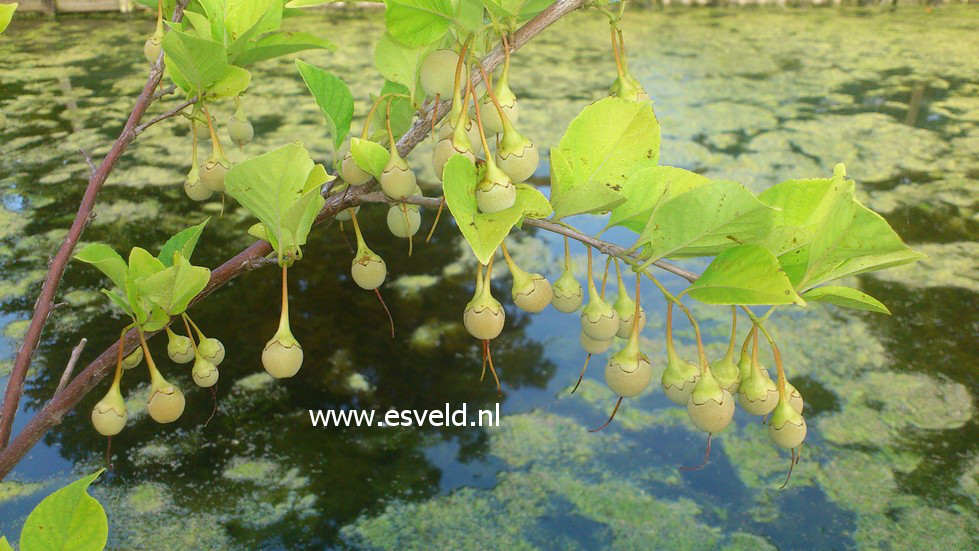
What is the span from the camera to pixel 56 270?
0.44 meters

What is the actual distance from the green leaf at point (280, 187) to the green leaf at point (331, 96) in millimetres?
56

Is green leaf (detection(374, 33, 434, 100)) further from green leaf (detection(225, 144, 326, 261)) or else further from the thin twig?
the thin twig

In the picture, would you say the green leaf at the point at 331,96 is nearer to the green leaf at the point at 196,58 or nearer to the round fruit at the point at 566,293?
the green leaf at the point at 196,58

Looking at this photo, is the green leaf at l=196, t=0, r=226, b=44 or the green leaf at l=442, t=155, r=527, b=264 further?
the green leaf at l=196, t=0, r=226, b=44

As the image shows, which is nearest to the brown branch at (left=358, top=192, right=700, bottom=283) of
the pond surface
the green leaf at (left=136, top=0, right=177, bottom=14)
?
the green leaf at (left=136, top=0, right=177, bottom=14)

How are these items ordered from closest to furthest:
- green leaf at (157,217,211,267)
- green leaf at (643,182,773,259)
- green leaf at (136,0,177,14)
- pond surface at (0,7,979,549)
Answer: green leaf at (643,182,773,259) → green leaf at (157,217,211,267) → green leaf at (136,0,177,14) → pond surface at (0,7,979,549)

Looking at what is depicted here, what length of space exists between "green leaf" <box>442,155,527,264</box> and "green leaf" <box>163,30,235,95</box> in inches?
5.5

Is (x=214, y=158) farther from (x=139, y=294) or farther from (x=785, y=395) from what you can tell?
(x=785, y=395)

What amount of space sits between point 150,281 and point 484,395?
89 cm

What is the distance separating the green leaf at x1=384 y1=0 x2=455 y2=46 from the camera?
30 cm

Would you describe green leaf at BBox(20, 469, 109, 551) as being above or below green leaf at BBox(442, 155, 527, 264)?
below

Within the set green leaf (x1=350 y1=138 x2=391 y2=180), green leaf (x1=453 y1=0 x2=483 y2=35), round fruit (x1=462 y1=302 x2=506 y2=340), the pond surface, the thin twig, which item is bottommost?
the pond surface

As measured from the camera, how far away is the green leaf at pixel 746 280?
28 cm

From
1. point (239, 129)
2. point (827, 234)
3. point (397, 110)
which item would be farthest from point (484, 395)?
point (827, 234)
